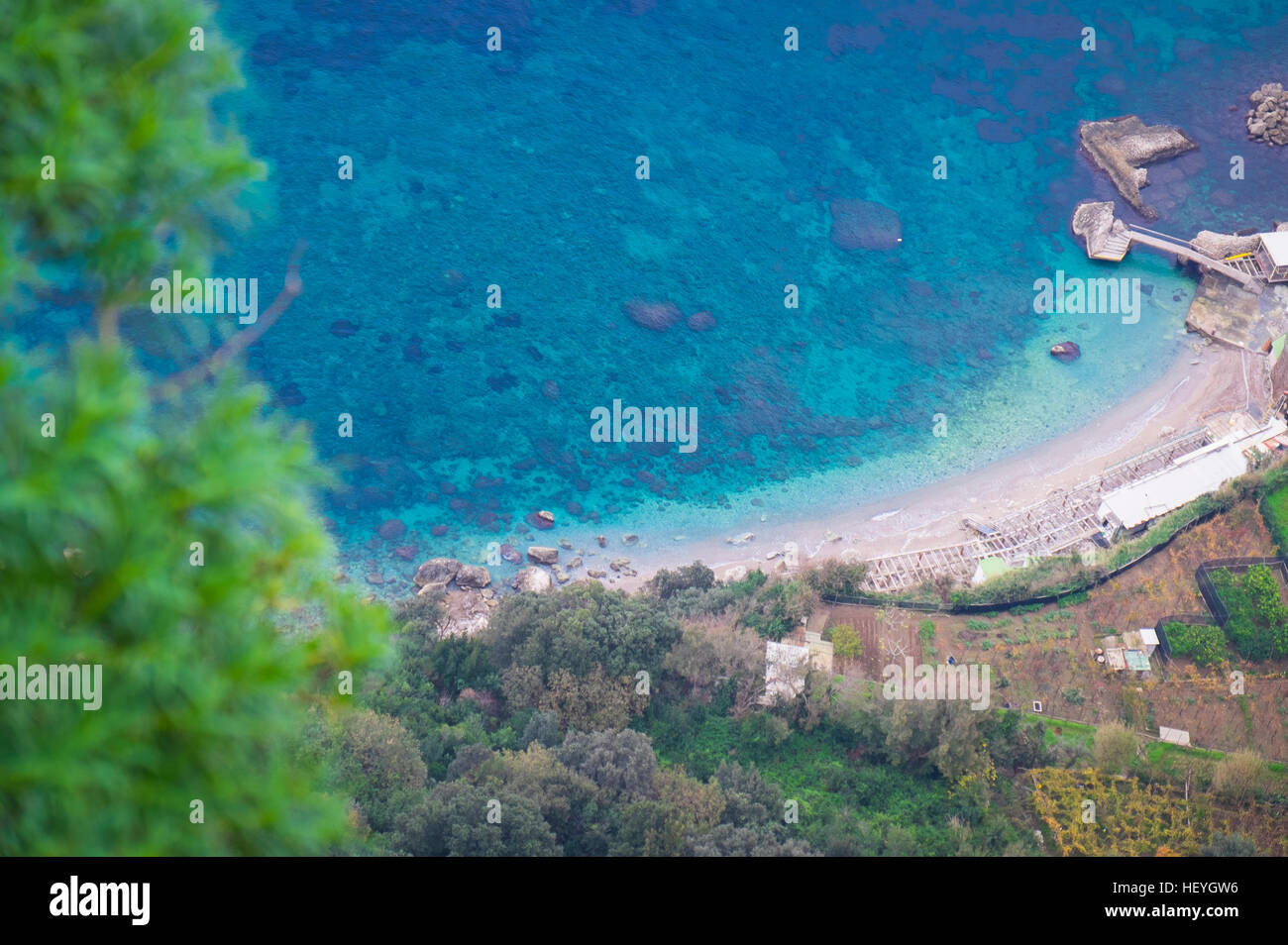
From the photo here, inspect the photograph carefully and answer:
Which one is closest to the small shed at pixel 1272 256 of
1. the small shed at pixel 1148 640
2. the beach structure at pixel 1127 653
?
the small shed at pixel 1148 640

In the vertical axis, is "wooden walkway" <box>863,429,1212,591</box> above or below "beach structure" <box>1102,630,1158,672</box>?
above

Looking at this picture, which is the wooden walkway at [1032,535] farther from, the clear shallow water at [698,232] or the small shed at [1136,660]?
the small shed at [1136,660]

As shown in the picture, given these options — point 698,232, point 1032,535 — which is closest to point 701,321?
point 698,232

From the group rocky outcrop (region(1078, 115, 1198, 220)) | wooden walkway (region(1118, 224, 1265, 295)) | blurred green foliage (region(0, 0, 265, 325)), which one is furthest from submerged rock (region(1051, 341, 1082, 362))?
blurred green foliage (region(0, 0, 265, 325))

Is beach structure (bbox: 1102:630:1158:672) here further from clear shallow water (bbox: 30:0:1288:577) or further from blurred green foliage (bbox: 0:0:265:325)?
blurred green foliage (bbox: 0:0:265:325)

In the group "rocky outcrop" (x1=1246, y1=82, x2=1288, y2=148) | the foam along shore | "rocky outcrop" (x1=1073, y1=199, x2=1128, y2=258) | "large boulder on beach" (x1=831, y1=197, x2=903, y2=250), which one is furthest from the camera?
"rocky outcrop" (x1=1246, y1=82, x2=1288, y2=148)

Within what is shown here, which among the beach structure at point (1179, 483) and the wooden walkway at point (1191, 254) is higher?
the wooden walkway at point (1191, 254)

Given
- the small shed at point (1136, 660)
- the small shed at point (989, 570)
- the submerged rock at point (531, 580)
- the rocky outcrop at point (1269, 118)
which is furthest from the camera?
the rocky outcrop at point (1269, 118)
